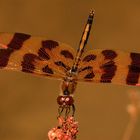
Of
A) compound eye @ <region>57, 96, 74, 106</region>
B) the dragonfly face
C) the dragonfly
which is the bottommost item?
compound eye @ <region>57, 96, 74, 106</region>

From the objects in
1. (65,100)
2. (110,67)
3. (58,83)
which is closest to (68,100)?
(65,100)

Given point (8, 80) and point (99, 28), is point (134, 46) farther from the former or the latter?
point (8, 80)

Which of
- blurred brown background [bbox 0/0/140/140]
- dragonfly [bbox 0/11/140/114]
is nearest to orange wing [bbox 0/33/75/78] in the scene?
dragonfly [bbox 0/11/140/114]

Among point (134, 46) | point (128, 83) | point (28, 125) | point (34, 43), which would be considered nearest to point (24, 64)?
point (34, 43)

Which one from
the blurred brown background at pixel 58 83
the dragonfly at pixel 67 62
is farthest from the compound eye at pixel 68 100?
the blurred brown background at pixel 58 83

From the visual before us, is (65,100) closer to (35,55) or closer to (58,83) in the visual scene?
(35,55)

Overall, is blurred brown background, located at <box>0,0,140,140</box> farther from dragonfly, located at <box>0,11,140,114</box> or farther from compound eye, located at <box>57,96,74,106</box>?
compound eye, located at <box>57,96,74,106</box>
